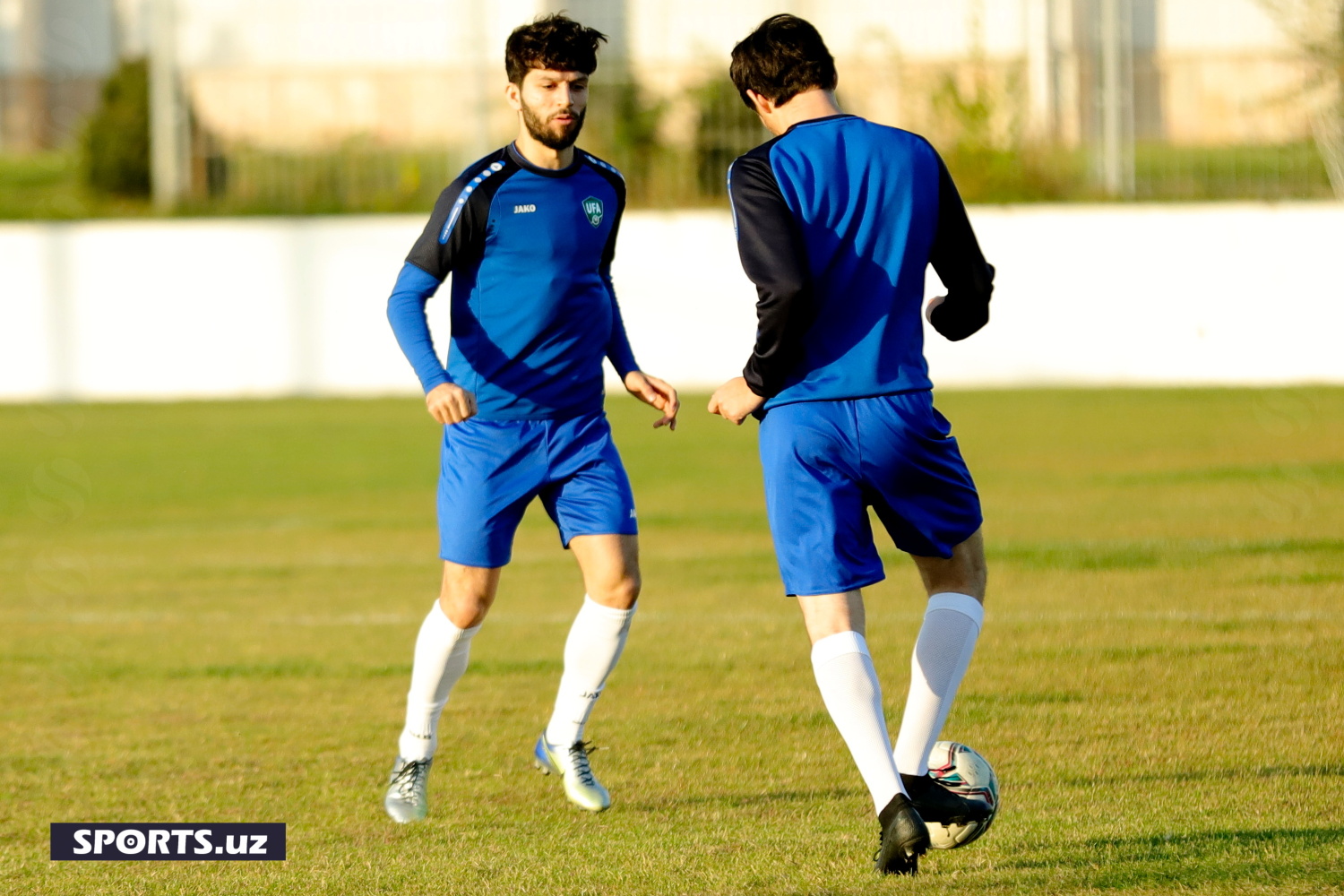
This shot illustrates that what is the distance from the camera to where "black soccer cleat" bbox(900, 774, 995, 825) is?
4129 mm

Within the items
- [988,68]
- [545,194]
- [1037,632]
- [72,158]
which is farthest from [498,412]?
[72,158]

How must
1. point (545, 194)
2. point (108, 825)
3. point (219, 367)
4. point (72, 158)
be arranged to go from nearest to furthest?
1. point (108, 825)
2. point (545, 194)
3. point (219, 367)
4. point (72, 158)

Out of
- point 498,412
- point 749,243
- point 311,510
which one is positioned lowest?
point 311,510

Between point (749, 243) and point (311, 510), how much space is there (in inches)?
364

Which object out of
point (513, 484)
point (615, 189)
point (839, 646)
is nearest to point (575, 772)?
point (513, 484)

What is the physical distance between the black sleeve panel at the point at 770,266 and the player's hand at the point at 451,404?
0.95 m

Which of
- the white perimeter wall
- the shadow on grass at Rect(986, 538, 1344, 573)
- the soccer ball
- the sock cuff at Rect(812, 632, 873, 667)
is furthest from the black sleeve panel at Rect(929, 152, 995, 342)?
the white perimeter wall

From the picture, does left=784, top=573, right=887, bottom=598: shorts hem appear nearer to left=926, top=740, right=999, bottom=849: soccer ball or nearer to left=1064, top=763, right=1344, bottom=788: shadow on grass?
left=926, top=740, right=999, bottom=849: soccer ball

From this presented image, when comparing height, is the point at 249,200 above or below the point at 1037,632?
above

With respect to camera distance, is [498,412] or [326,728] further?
[326,728]

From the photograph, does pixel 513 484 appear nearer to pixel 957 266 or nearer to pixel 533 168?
pixel 533 168

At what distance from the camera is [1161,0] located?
21969 millimetres

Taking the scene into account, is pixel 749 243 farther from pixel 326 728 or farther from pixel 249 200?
pixel 249 200

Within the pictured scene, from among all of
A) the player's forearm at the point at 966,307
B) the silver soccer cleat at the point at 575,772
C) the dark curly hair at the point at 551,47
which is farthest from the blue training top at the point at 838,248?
the silver soccer cleat at the point at 575,772
